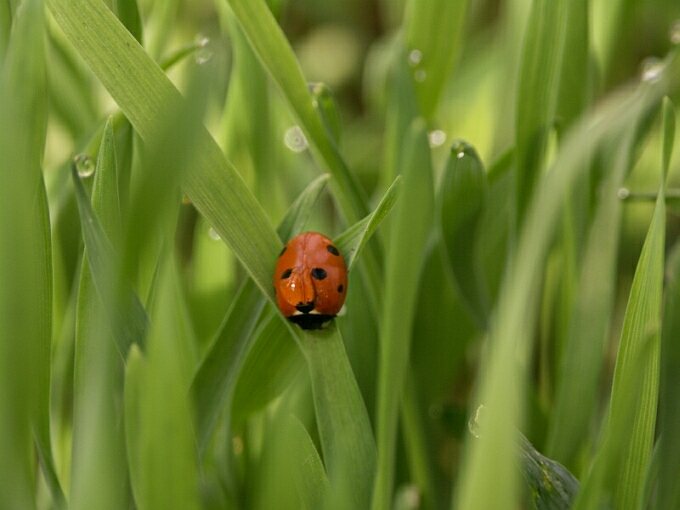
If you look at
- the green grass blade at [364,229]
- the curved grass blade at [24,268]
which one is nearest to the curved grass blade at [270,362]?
the green grass blade at [364,229]

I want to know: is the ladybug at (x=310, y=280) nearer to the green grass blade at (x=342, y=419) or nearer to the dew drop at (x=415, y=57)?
the green grass blade at (x=342, y=419)

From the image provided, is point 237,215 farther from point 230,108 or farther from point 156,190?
point 230,108

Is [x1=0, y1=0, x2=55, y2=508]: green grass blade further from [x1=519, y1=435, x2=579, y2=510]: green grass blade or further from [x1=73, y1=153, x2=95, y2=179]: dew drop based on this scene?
[x1=519, y1=435, x2=579, y2=510]: green grass blade

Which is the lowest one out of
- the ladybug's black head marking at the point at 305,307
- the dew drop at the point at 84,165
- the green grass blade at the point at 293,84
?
the ladybug's black head marking at the point at 305,307

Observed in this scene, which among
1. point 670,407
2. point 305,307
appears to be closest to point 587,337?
point 670,407

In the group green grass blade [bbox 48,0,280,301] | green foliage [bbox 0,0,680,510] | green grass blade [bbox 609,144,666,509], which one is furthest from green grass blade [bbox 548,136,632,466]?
green grass blade [bbox 48,0,280,301]

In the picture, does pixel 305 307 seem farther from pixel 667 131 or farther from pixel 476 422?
pixel 667 131
